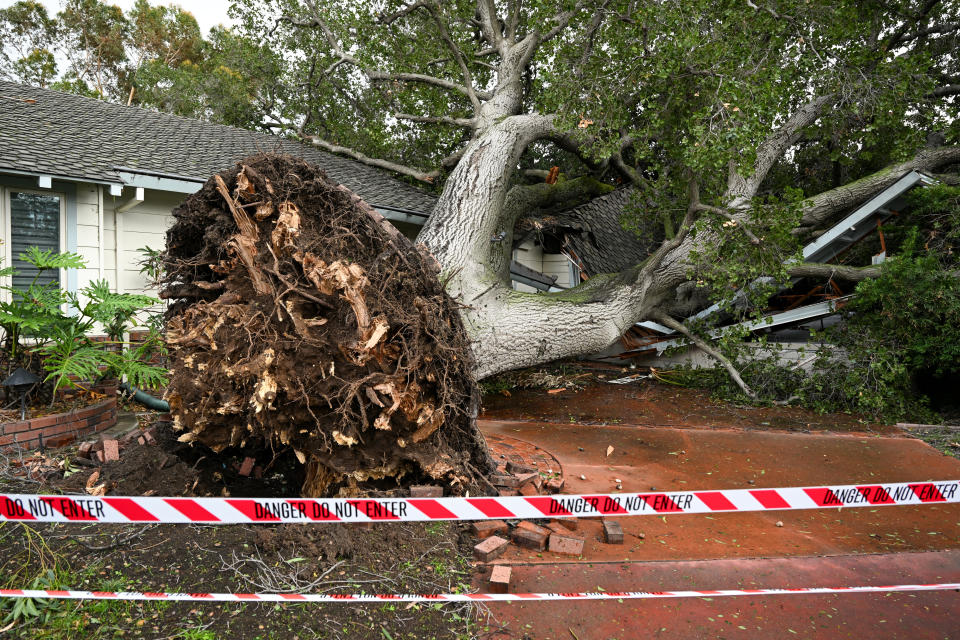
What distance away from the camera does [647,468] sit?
5.23 meters

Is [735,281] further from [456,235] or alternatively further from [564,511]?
[564,511]

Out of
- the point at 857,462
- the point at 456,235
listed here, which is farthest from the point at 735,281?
the point at 456,235

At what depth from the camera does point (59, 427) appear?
461 centimetres

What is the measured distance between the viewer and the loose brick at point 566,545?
11.1 ft

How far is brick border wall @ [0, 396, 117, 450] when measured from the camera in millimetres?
4293

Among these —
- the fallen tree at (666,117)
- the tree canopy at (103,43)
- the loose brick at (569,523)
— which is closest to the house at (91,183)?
the fallen tree at (666,117)

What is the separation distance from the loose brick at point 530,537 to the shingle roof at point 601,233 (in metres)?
8.03

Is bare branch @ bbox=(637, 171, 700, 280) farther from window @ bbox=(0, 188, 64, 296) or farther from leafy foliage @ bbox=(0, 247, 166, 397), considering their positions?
window @ bbox=(0, 188, 64, 296)

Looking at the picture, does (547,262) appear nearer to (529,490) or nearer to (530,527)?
(529,490)

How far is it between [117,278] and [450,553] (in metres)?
6.73

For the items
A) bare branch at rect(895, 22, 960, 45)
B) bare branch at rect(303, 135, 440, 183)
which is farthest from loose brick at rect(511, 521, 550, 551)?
bare branch at rect(895, 22, 960, 45)

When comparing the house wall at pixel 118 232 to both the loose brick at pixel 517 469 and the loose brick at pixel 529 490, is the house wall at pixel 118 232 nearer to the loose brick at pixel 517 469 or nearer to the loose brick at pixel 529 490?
the loose brick at pixel 517 469

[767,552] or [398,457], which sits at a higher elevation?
[398,457]

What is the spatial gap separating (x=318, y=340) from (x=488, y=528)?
1.64 m
